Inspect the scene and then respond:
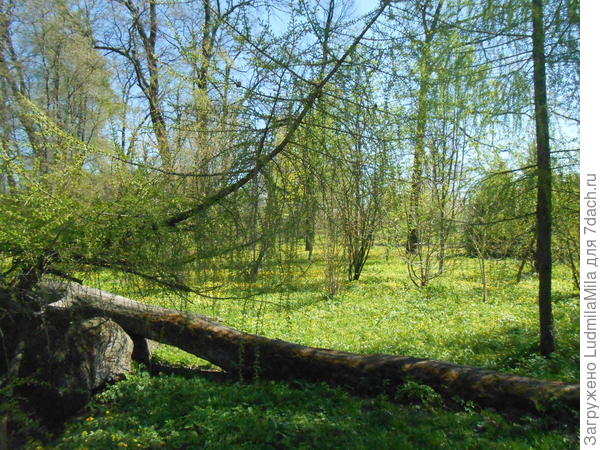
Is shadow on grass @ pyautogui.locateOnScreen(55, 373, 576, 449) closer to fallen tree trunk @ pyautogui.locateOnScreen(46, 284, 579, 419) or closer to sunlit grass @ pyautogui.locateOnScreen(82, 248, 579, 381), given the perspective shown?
fallen tree trunk @ pyautogui.locateOnScreen(46, 284, 579, 419)

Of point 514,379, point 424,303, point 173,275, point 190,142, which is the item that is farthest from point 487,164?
point 173,275

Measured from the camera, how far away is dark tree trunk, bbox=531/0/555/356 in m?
3.16

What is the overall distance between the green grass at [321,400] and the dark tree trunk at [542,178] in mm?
386

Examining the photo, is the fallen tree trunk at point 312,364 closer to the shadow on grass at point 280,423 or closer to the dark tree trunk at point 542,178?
the shadow on grass at point 280,423

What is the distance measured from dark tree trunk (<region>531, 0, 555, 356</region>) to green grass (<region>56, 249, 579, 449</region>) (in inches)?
15.2

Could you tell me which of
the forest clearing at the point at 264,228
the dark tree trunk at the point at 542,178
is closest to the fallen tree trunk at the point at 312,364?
the forest clearing at the point at 264,228

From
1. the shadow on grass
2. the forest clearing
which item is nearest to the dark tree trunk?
the forest clearing

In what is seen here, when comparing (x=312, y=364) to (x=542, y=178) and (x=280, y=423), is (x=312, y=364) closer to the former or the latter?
(x=280, y=423)

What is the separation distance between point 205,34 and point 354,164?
1.30 metres

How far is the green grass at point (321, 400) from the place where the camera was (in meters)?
2.84

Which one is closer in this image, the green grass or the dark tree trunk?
the green grass

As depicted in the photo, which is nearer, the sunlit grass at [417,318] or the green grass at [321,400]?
the green grass at [321,400]

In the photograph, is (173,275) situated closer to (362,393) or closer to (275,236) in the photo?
(275,236)

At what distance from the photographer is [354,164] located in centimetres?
216
